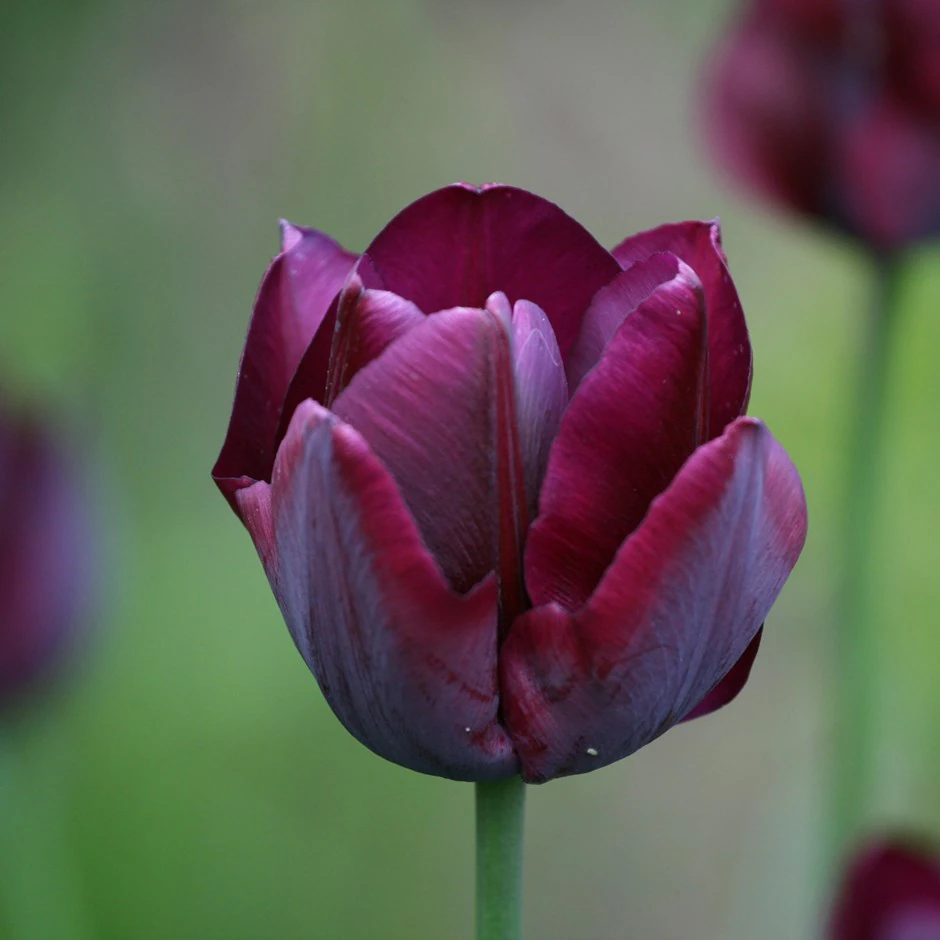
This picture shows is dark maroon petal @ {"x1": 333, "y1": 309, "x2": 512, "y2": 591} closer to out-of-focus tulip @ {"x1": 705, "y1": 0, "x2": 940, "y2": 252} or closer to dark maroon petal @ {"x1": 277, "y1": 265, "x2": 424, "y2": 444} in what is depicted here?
dark maroon petal @ {"x1": 277, "y1": 265, "x2": 424, "y2": 444}

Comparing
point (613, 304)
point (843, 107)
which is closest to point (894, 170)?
point (843, 107)

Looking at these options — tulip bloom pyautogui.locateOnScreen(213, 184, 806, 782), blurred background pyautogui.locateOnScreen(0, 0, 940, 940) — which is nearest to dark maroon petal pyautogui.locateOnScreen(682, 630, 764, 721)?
tulip bloom pyautogui.locateOnScreen(213, 184, 806, 782)

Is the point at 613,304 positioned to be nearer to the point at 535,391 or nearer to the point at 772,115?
the point at 535,391

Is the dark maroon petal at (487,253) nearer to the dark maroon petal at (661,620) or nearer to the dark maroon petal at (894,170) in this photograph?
the dark maroon petal at (661,620)

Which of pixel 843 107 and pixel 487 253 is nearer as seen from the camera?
pixel 487 253

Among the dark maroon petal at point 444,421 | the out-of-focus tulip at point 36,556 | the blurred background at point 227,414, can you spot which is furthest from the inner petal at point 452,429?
the blurred background at point 227,414
